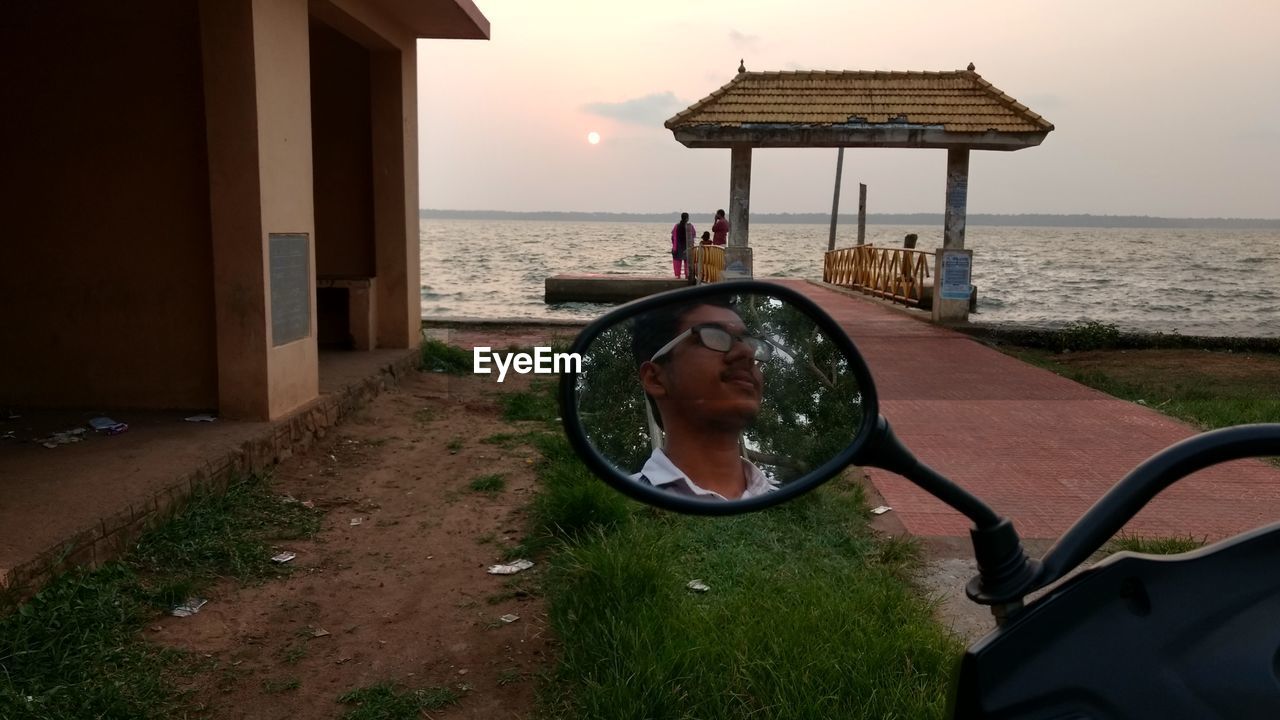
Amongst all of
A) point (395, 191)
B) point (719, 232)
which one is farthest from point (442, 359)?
point (719, 232)

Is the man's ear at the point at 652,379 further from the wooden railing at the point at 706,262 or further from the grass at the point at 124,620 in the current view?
the wooden railing at the point at 706,262

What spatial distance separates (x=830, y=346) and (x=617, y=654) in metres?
2.11

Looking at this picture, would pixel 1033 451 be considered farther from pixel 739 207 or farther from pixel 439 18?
pixel 739 207

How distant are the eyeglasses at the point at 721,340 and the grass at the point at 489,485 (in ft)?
15.5

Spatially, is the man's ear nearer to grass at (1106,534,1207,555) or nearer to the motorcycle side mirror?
the motorcycle side mirror

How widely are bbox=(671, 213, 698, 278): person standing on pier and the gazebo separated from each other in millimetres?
6464

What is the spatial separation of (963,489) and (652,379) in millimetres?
456

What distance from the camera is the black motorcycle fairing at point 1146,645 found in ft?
3.69

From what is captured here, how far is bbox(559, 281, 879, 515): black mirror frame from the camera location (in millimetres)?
1376

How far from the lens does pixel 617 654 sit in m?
3.29

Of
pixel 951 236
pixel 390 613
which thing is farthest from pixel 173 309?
pixel 951 236

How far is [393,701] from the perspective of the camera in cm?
330

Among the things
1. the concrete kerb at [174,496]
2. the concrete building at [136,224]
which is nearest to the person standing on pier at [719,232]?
the concrete kerb at [174,496]

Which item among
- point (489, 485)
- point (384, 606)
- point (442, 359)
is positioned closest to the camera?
point (384, 606)
